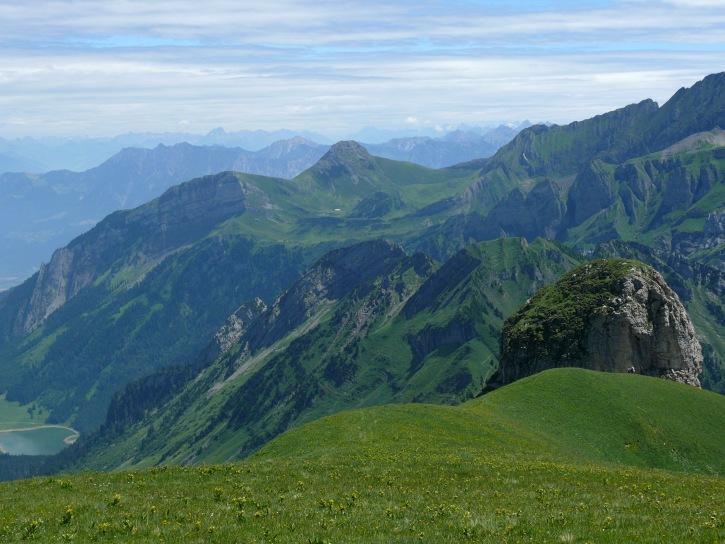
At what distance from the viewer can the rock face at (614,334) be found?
12644 centimetres

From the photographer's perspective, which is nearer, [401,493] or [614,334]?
[401,493]

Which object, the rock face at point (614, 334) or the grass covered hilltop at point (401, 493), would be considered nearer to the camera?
the grass covered hilltop at point (401, 493)

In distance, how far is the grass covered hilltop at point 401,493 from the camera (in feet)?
99.1

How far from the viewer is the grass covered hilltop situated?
99.1ft

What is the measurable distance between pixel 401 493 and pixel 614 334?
321ft

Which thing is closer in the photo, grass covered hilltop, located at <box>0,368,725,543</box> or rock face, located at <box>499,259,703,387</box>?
grass covered hilltop, located at <box>0,368,725,543</box>

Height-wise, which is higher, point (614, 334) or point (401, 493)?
point (401, 493)

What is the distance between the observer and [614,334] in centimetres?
12625

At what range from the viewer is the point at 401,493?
3891cm

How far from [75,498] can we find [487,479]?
989 inches

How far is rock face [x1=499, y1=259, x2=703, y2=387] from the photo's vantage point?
126438 millimetres

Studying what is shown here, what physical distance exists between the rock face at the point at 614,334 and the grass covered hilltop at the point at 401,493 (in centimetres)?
4815

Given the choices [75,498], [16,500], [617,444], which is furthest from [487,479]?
[617,444]

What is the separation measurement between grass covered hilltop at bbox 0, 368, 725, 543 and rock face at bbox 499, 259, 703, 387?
48.2 metres
